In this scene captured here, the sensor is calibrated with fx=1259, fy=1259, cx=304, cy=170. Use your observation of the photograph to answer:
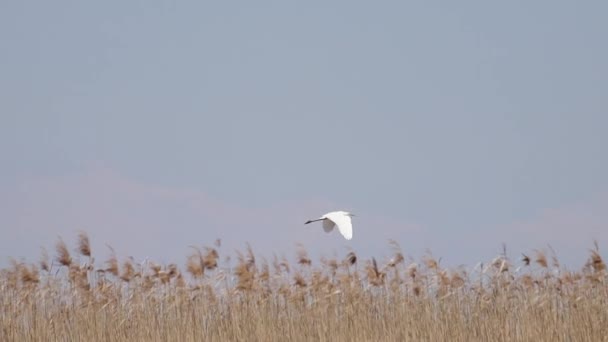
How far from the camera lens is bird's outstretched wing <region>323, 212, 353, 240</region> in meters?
9.94

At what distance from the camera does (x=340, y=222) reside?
1004cm

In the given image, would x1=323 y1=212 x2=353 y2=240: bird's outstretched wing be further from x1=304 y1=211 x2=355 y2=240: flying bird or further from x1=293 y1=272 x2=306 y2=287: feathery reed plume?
x1=293 y1=272 x2=306 y2=287: feathery reed plume

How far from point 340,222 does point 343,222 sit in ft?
0.08

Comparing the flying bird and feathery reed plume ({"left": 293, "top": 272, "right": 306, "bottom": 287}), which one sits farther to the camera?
feathery reed plume ({"left": 293, "top": 272, "right": 306, "bottom": 287})

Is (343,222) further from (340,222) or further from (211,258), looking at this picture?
(211,258)

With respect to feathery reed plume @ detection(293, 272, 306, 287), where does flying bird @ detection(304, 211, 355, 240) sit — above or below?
above

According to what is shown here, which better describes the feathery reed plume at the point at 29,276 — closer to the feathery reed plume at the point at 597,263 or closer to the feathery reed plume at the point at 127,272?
the feathery reed plume at the point at 127,272

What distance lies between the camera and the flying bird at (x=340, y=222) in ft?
32.6

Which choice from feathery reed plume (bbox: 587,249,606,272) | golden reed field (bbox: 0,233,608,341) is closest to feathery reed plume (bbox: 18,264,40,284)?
golden reed field (bbox: 0,233,608,341)

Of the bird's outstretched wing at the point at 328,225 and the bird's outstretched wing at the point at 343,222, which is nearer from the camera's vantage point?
the bird's outstretched wing at the point at 343,222

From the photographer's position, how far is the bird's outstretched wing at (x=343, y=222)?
9938mm

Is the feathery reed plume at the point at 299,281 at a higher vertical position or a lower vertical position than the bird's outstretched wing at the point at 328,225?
lower

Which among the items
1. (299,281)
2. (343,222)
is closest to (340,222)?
(343,222)

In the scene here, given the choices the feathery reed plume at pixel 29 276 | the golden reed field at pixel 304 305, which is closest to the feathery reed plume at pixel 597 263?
the golden reed field at pixel 304 305
